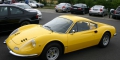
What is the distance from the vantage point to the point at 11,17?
766cm

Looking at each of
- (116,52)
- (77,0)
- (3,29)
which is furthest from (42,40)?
(77,0)

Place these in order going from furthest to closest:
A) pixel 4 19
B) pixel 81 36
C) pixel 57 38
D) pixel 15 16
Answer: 1. pixel 15 16
2. pixel 4 19
3. pixel 81 36
4. pixel 57 38

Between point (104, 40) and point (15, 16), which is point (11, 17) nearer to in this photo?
point (15, 16)

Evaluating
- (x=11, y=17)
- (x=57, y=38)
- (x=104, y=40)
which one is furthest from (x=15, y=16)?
(x=104, y=40)

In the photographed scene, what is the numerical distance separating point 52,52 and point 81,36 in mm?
1206

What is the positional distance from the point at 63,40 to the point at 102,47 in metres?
2.21

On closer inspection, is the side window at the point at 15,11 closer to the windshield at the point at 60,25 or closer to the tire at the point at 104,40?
the windshield at the point at 60,25

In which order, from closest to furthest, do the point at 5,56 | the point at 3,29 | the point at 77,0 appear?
Result: the point at 5,56, the point at 3,29, the point at 77,0

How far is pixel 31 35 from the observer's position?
4758 mm

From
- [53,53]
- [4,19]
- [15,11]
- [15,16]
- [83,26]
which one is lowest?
[53,53]

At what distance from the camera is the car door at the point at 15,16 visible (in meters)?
7.70

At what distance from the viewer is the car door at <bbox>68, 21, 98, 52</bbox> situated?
5.07 meters

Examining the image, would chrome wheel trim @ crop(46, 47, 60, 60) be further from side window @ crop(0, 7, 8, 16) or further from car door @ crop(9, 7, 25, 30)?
side window @ crop(0, 7, 8, 16)

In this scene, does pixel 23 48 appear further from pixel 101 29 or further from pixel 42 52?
pixel 101 29
